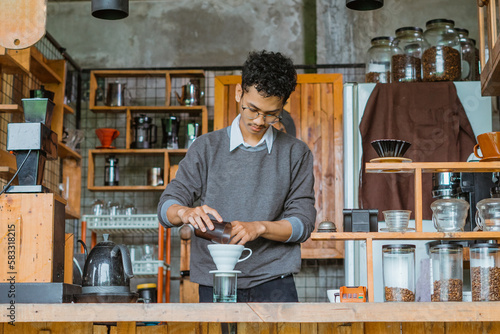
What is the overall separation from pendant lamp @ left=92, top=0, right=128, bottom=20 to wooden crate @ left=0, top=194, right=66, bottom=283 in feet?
4.61

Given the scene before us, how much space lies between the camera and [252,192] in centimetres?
236

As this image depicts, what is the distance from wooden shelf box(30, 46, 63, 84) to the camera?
4.72 m

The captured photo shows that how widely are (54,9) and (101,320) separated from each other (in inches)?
198

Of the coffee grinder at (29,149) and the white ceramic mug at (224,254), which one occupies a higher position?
the coffee grinder at (29,149)

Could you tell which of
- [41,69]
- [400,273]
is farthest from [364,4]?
[41,69]

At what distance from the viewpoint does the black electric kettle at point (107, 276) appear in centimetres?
210

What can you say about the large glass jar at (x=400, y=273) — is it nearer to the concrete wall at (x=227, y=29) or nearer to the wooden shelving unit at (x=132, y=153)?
the wooden shelving unit at (x=132, y=153)

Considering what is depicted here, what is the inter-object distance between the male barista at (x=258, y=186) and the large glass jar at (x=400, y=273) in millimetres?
320

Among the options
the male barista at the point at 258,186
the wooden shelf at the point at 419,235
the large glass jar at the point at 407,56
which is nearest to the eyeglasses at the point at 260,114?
the male barista at the point at 258,186

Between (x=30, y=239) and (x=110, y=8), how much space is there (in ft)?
4.97

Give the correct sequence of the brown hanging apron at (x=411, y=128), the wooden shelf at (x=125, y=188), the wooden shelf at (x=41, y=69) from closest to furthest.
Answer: the brown hanging apron at (x=411, y=128)
the wooden shelf at (x=41, y=69)
the wooden shelf at (x=125, y=188)

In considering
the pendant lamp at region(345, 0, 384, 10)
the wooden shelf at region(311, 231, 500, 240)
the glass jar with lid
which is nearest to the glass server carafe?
the glass jar with lid

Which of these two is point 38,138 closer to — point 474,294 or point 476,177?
point 474,294

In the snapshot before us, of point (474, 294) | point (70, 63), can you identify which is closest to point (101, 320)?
point (474, 294)
